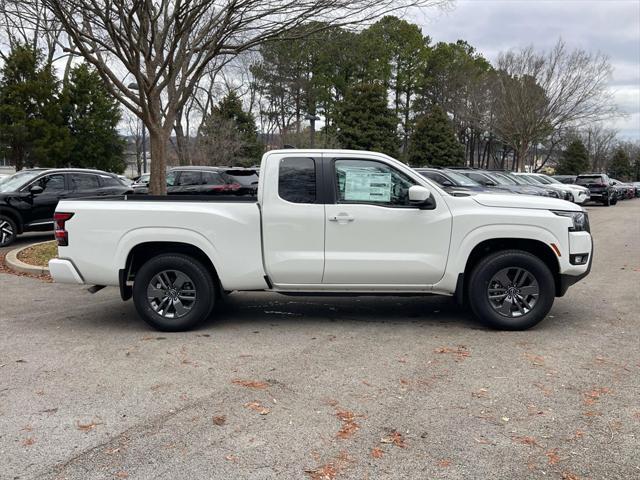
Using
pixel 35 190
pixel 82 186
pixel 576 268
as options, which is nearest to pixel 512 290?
pixel 576 268

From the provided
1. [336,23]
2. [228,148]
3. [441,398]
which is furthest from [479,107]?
[441,398]

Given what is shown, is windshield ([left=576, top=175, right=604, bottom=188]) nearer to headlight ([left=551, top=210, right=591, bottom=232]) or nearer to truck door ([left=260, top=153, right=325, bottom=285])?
headlight ([left=551, top=210, right=591, bottom=232])

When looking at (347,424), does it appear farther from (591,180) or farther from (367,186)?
(591,180)

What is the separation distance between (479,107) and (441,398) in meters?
39.6

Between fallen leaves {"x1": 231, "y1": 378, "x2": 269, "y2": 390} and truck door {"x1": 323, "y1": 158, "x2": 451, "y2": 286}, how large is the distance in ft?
5.38

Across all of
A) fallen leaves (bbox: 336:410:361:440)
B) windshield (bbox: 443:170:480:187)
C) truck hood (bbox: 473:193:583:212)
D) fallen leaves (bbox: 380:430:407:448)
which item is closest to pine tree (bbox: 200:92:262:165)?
windshield (bbox: 443:170:480:187)

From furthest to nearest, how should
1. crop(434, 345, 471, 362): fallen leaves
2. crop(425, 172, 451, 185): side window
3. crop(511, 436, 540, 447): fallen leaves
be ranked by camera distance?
crop(425, 172, 451, 185): side window < crop(434, 345, 471, 362): fallen leaves < crop(511, 436, 540, 447): fallen leaves

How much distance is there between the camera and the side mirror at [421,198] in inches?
225

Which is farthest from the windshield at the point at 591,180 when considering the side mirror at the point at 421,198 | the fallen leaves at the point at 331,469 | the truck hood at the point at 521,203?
the fallen leaves at the point at 331,469

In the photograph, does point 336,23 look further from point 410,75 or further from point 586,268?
point 410,75

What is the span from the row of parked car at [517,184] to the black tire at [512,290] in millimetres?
931

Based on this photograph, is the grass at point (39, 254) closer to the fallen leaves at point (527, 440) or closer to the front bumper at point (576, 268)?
the front bumper at point (576, 268)

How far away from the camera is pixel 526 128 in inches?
1409

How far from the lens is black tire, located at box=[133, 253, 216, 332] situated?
5.94m
